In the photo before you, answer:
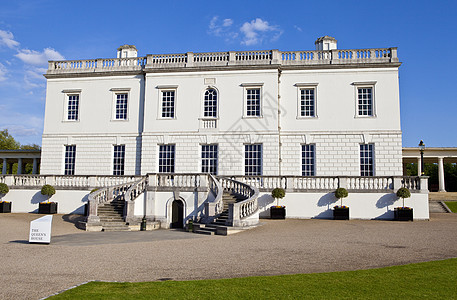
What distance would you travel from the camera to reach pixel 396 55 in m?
26.0

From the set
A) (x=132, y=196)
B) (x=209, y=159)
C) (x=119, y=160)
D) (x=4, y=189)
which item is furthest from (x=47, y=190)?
(x=209, y=159)

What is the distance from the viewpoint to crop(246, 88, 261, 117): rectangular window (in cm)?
2659

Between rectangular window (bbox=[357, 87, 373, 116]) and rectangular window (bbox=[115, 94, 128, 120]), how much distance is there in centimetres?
1653

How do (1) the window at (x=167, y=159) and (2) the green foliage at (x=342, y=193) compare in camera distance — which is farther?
(1) the window at (x=167, y=159)

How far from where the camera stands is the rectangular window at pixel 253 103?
87.2 ft

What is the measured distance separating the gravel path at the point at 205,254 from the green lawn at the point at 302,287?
729 millimetres

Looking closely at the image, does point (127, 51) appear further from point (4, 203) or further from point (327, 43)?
point (327, 43)

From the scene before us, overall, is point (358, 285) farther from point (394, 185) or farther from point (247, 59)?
point (247, 59)

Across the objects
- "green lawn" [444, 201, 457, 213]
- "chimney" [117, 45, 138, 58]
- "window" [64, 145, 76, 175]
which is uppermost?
"chimney" [117, 45, 138, 58]

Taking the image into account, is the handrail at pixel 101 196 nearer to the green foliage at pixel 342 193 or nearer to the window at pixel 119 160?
the window at pixel 119 160

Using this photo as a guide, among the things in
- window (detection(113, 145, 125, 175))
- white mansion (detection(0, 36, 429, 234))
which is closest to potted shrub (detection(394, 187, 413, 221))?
white mansion (detection(0, 36, 429, 234))

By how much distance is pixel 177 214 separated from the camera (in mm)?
22562

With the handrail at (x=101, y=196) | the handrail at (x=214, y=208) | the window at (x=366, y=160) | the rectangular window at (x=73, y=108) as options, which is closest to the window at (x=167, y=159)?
the handrail at (x=101, y=196)

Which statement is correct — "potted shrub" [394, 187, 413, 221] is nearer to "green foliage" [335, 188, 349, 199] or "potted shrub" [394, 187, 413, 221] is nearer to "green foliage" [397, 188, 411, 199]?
"green foliage" [397, 188, 411, 199]
